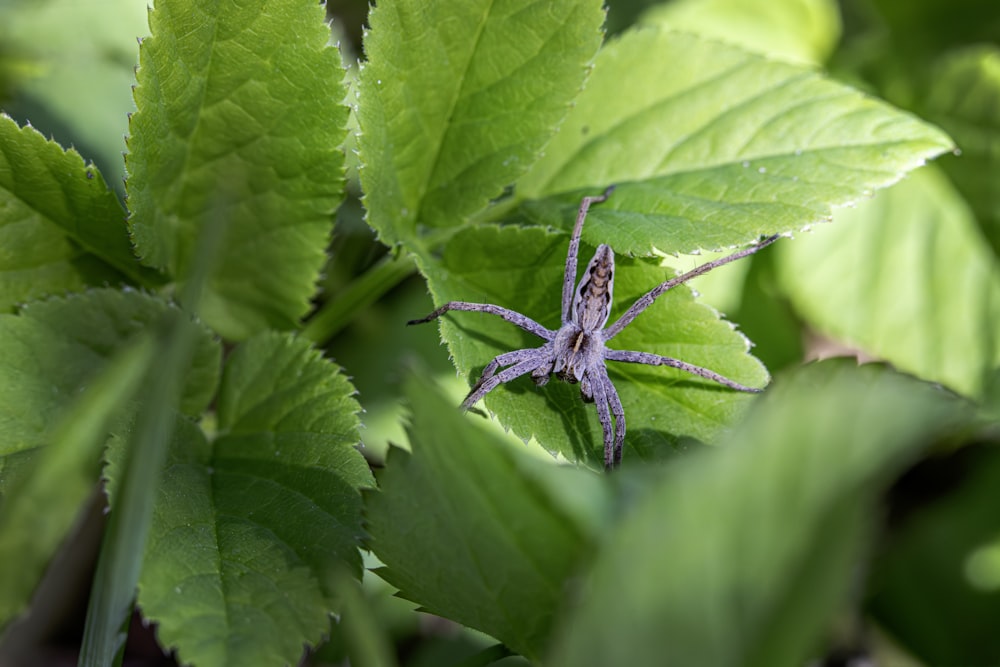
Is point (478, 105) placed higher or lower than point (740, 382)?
higher

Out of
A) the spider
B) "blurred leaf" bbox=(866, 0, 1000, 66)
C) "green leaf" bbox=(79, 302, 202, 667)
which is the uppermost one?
"green leaf" bbox=(79, 302, 202, 667)

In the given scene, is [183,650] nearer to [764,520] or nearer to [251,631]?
[251,631]

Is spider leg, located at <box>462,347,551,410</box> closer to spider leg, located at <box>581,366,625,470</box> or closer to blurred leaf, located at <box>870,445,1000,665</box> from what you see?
spider leg, located at <box>581,366,625,470</box>

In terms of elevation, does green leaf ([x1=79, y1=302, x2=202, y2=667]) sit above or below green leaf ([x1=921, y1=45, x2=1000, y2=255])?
above

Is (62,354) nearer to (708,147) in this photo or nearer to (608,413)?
(608,413)

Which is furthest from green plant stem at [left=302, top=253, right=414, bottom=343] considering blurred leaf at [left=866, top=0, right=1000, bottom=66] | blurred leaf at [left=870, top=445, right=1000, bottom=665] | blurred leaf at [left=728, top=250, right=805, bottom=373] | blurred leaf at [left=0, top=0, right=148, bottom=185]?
blurred leaf at [left=866, top=0, right=1000, bottom=66]

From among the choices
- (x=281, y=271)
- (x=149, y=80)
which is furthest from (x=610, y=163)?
(x=149, y=80)

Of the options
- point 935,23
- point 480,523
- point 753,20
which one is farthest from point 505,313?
point 935,23
